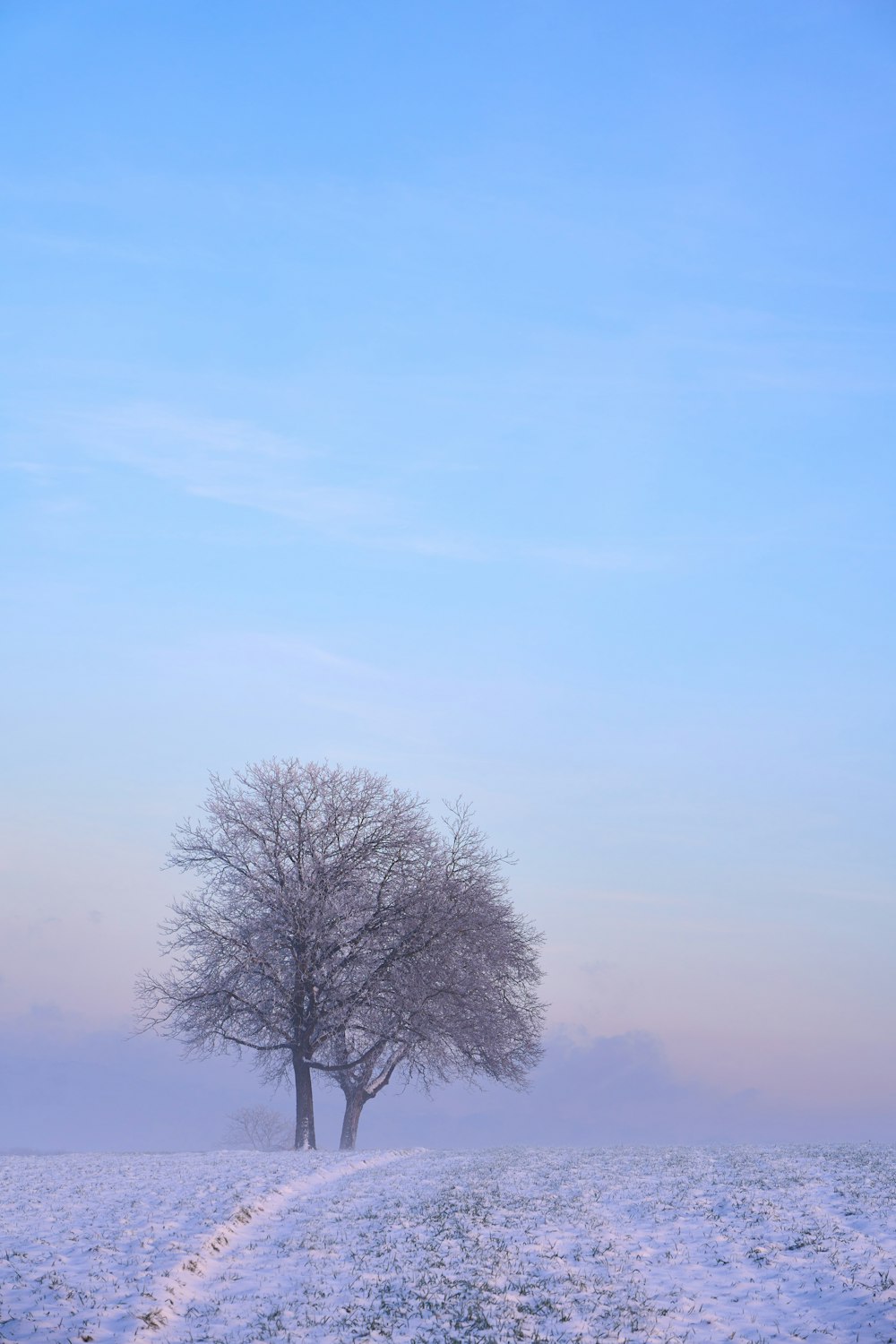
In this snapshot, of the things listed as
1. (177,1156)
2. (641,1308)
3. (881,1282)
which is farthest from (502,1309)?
(177,1156)

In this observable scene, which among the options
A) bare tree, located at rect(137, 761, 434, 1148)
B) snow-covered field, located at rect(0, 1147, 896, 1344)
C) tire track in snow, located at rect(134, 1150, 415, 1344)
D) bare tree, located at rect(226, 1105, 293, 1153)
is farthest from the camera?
bare tree, located at rect(226, 1105, 293, 1153)

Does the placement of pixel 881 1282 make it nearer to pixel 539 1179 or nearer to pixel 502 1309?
pixel 502 1309

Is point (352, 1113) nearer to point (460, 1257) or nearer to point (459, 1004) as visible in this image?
point (459, 1004)

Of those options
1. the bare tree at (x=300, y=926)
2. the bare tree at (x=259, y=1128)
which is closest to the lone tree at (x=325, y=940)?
the bare tree at (x=300, y=926)

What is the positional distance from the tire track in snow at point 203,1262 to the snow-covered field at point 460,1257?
0.14 feet

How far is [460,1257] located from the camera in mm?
17516

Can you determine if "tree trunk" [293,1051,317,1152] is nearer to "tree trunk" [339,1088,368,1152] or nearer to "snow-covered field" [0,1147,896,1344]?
"tree trunk" [339,1088,368,1152]

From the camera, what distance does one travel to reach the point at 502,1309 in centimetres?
1505

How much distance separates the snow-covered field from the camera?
1465cm

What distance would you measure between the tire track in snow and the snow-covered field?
4 centimetres

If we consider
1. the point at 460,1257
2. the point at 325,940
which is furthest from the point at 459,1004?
the point at 460,1257

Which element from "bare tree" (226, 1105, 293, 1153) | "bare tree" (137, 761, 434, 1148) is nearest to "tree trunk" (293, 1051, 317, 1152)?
"bare tree" (137, 761, 434, 1148)

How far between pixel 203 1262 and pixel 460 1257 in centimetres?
420

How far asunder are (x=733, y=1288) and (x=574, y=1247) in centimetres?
300
